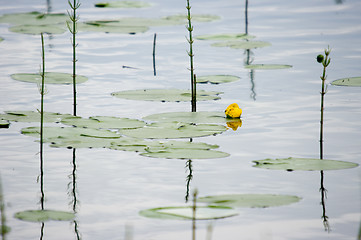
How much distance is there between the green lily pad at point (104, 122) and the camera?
452 centimetres

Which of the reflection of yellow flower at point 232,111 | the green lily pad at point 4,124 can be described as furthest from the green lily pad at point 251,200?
the green lily pad at point 4,124

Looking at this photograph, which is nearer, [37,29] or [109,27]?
[37,29]

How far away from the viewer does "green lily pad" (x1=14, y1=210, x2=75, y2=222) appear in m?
3.11

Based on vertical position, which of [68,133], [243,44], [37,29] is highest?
[37,29]

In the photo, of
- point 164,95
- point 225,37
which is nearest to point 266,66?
point 225,37

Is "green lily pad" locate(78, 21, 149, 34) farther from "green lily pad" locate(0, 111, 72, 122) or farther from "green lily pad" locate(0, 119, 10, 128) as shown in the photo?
"green lily pad" locate(0, 119, 10, 128)

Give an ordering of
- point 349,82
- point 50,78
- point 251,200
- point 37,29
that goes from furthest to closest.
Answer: point 37,29
point 50,78
point 349,82
point 251,200

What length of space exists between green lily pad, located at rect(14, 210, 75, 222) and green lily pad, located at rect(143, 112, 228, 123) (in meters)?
1.58

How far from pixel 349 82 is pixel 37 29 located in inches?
157

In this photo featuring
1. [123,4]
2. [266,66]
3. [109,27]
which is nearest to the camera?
[266,66]

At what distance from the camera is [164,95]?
17.6ft

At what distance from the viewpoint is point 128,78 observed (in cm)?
615

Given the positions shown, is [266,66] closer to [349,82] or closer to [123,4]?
[349,82]

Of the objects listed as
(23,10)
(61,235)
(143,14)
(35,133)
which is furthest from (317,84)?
(23,10)
